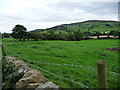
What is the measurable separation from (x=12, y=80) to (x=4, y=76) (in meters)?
1.08

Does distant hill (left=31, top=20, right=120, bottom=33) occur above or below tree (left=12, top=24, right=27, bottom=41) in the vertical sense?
above

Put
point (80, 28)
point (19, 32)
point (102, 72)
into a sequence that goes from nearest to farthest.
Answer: point (102, 72)
point (19, 32)
point (80, 28)

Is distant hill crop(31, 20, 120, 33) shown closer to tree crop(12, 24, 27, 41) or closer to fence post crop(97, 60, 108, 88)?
tree crop(12, 24, 27, 41)

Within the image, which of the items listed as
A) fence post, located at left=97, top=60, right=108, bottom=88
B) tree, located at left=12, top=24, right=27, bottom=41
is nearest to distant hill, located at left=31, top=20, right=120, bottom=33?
tree, located at left=12, top=24, right=27, bottom=41

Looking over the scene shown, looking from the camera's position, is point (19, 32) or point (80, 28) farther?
point (80, 28)

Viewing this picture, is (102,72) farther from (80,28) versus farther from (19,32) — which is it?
(80,28)

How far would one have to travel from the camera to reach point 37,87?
4465 mm

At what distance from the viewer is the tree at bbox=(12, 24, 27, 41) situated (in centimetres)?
2698

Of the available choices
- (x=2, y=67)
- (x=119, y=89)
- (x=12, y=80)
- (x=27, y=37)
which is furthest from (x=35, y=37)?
(x=119, y=89)

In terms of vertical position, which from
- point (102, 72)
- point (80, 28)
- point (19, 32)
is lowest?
point (102, 72)

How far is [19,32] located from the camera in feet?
91.8

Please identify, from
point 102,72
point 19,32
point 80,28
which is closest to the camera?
point 102,72

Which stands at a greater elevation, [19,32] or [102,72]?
[19,32]

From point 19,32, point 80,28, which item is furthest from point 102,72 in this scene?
point 80,28
